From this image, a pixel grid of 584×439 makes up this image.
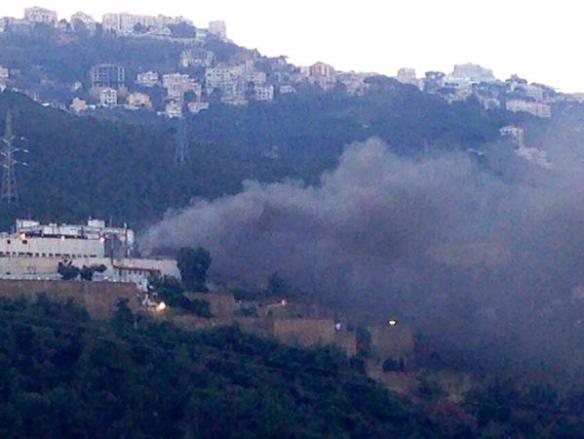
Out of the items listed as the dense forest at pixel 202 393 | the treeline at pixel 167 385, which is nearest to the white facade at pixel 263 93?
the dense forest at pixel 202 393

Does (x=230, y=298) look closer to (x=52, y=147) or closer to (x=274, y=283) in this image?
(x=274, y=283)

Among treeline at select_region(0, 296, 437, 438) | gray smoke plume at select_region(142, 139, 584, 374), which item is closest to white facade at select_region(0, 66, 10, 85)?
gray smoke plume at select_region(142, 139, 584, 374)

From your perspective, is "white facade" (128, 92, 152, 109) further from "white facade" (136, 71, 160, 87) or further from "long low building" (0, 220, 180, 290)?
"long low building" (0, 220, 180, 290)

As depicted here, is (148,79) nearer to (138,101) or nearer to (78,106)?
(138,101)

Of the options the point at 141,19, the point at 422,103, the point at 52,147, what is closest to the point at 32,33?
the point at 141,19

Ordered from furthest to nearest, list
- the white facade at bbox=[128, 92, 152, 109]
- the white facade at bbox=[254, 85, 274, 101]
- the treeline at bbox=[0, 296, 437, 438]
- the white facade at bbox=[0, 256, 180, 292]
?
1. the white facade at bbox=[254, 85, 274, 101]
2. the white facade at bbox=[128, 92, 152, 109]
3. the white facade at bbox=[0, 256, 180, 292]
4. the treeline at bbox=[0, 296, 437, 438]
